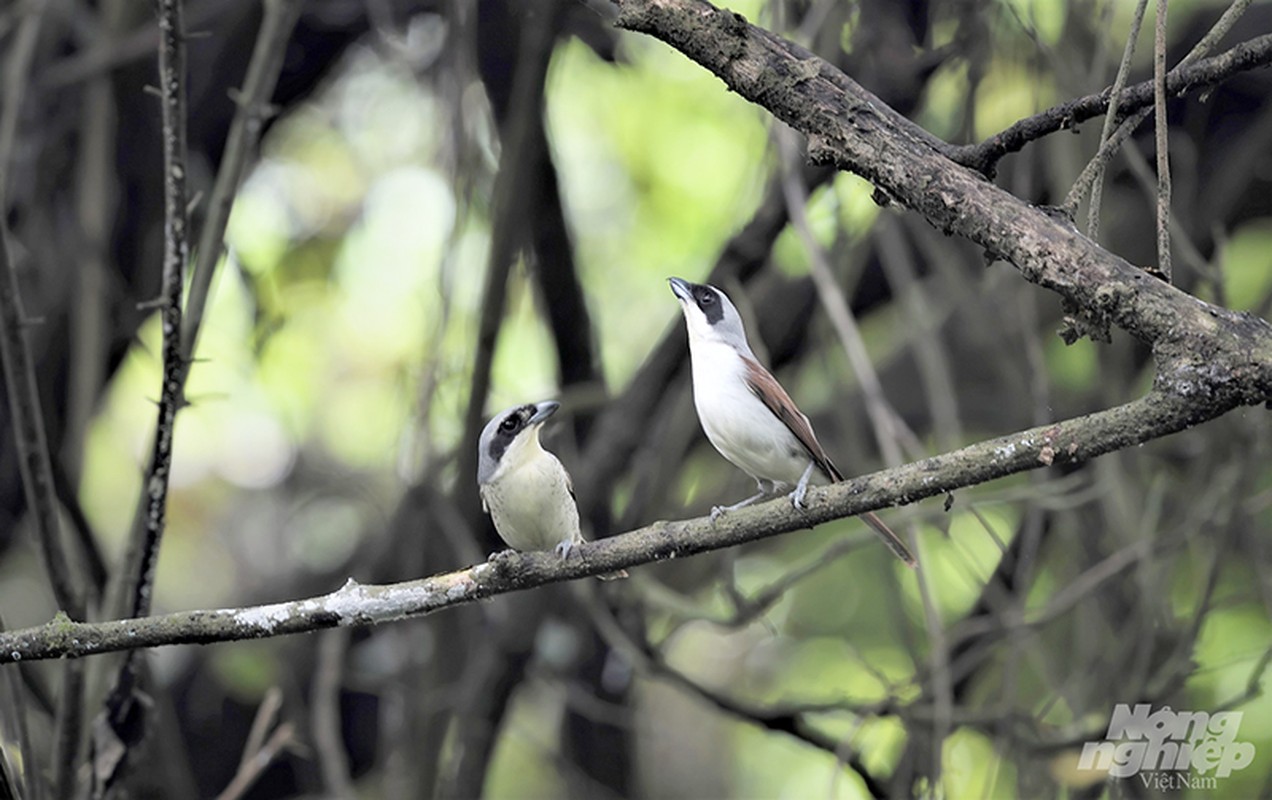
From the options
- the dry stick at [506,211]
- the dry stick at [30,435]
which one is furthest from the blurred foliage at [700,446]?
the dry stick at [30,435]

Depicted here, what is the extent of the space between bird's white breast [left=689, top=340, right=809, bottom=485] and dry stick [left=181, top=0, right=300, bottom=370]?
1.39 meters

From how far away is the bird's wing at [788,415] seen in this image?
3.56 meters

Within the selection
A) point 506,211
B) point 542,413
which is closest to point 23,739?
point 542,413

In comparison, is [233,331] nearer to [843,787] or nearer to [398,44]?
[398,44]

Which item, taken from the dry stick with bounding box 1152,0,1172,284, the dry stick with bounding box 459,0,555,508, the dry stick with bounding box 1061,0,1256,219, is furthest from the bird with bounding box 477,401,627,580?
the dry stick with bounding box 1152,0,1172,284

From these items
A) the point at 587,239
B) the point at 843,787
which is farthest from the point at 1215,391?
the point at 843,787

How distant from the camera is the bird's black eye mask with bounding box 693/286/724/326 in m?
3.93

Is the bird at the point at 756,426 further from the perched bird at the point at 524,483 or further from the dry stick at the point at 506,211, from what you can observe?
the dry stick at the point at 506,211

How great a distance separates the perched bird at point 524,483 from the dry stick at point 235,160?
0.89 m

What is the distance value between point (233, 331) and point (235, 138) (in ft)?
10.8

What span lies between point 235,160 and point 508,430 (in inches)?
42.5

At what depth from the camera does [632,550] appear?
2.57 m

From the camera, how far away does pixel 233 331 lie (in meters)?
6.91

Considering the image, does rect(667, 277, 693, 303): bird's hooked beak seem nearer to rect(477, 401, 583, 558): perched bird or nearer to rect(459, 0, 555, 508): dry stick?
rect(477, 401, 583, 558): perched bird
